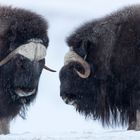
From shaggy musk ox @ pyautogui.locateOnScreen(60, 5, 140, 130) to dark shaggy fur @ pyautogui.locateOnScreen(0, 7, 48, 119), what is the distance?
1.17ft

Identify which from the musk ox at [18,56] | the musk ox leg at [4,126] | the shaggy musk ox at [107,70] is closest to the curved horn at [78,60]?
the shaggy musk ox at [107,70]

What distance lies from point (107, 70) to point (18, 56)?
0.95 meters

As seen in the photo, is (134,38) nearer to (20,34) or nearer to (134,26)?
(134,26)

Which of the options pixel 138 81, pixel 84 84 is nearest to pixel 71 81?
pixel 84 84

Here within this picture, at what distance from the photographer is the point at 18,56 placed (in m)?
11.6

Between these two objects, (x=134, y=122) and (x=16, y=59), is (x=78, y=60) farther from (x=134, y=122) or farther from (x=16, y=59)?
(x=134, y=122)

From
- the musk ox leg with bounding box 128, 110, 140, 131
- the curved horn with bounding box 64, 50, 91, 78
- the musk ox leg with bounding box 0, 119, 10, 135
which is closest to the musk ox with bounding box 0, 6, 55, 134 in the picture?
the musk ox leg with bounding box 0, 119, 10, 135

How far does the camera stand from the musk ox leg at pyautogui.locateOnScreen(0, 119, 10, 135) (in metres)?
11.5

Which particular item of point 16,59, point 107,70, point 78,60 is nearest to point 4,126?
point 16,59

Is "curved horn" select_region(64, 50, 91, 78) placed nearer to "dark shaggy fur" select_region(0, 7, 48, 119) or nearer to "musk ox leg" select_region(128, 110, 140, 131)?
"dark shaggy fur" select_region(0, 7, 48, 119)

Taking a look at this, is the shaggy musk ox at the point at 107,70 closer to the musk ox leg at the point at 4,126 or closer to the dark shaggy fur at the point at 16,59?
the dark shaggy fur at the point at 16,59

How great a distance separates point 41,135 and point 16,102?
4.62 feet

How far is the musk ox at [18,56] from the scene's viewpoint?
1161 centimetres

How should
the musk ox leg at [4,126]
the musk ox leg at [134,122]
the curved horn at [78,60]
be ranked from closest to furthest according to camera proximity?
the musk ox leg at [134,122] < the musk ox leg at [4,126] < the curved horn at [78,60]
